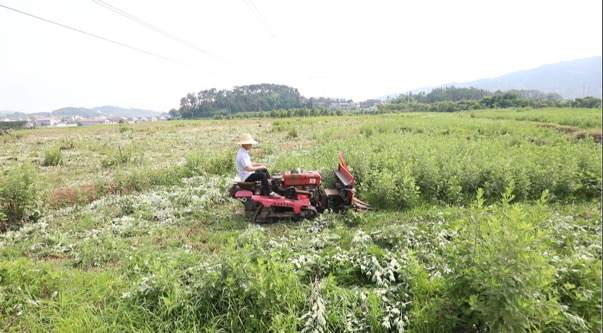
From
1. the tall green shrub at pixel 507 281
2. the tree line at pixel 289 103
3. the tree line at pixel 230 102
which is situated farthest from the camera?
the tree line at pixel 230 102

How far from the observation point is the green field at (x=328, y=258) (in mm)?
2873

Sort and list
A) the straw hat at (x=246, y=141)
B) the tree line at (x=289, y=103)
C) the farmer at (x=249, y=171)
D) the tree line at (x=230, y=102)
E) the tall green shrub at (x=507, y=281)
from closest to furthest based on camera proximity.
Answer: the tall green shrub at (x=507, y=281), the farmer at (x=249, y=171), the straw hat at (x=246, y=141), the tree line at (x=289, y=103), the tree line at (x=230, y=102)

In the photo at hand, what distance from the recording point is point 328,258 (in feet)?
14.0

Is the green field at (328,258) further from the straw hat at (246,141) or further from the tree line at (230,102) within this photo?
the tree line at (230,102)

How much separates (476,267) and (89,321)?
4301 millimetres

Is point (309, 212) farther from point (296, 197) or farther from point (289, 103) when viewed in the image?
point (289, 103)

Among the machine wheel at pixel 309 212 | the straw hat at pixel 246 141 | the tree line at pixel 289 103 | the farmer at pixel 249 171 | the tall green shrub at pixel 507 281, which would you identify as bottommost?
the machine wheel at pixel 309 212

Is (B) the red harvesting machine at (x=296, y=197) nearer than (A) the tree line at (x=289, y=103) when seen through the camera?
Yes

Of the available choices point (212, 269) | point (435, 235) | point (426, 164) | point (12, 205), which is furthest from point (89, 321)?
point (426, 164)

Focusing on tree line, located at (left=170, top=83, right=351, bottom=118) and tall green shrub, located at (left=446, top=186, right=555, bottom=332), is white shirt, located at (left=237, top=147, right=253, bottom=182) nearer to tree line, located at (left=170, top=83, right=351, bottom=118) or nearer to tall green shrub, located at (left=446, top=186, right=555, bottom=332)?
tall green shrub, located at (left=446, top=186, right=555, bottom=332)

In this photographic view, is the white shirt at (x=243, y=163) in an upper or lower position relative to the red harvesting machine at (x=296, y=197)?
upper

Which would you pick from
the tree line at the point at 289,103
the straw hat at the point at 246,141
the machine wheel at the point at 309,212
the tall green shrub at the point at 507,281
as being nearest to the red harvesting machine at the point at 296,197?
the machine wheel at the point at 309,212

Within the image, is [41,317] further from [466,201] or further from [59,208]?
[466,201]

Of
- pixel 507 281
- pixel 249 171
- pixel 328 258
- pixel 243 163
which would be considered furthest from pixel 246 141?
pixel 507 281
